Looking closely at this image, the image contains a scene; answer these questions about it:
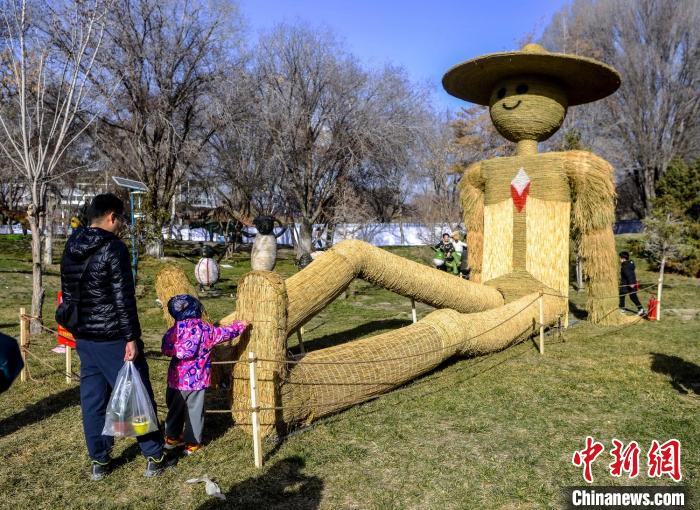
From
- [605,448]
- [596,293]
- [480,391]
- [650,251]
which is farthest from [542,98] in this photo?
[650,251]

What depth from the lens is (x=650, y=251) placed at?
17734 mm

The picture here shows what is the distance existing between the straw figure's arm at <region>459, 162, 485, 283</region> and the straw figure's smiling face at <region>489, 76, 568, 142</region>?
2.78 feet

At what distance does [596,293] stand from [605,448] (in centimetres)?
463

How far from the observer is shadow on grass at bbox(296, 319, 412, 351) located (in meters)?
7.87

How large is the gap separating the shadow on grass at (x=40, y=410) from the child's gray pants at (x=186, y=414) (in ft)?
5.22

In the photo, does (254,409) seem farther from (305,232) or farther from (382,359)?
(305,232)

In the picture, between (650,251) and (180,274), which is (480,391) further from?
(650,251)

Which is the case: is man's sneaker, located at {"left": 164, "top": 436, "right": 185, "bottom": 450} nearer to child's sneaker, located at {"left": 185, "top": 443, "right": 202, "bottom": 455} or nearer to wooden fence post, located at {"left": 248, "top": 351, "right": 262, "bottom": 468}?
child's sneaker, located at {"left": 185, "top": 443, "right": 202, "bottom": 455}

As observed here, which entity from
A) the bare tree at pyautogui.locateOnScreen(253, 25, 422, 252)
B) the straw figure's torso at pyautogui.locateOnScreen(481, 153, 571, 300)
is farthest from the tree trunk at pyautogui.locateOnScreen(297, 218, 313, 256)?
the straw figure's torso at pyautogui.locateOnScreen(481, 153, 571, 300)

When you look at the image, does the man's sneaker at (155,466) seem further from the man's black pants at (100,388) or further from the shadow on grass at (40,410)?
the shadow on grass at (40,410)

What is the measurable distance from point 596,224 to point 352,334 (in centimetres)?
392

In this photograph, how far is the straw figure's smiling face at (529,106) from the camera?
789 cm

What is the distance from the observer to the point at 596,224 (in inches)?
309
